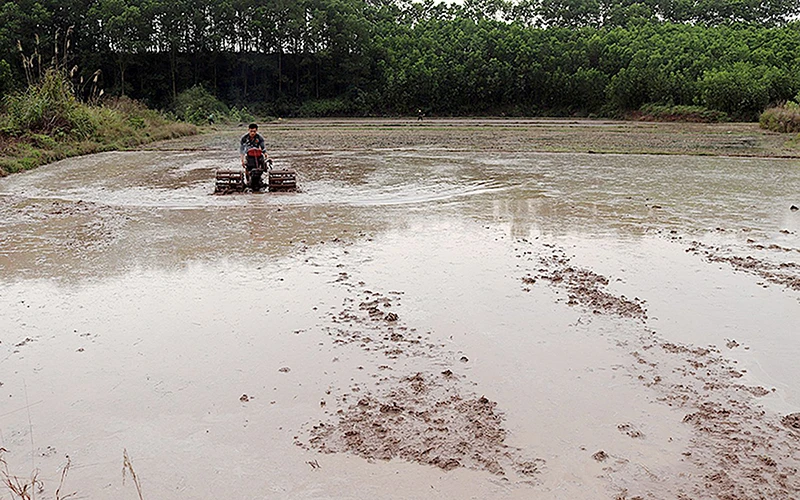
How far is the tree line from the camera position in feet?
Result: 133

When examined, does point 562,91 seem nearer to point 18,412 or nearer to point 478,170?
point 478,170

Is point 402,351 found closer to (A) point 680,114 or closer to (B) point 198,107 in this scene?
(A) point 680,114

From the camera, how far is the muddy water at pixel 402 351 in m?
3.55

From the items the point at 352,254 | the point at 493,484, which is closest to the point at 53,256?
the point at 352,254

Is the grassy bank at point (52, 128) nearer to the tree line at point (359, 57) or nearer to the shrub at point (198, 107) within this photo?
the shrub at point (198, 107)

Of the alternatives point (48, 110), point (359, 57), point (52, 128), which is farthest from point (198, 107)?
point (48, 110)

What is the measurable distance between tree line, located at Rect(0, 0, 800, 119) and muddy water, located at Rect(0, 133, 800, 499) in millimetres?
33282

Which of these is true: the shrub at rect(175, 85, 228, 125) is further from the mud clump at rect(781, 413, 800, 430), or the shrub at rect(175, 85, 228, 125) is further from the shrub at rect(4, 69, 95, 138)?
the mud clump at rect(781, 413, 800, 430)

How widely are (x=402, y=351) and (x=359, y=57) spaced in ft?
145

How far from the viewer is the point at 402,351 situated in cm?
500

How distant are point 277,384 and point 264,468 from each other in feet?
3.20

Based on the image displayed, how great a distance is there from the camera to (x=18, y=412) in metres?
4.11

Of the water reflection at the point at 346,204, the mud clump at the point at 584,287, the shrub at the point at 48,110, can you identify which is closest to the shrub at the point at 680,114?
the water reflection at the point at 346,204

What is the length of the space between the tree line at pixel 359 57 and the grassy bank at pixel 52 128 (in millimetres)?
21296
